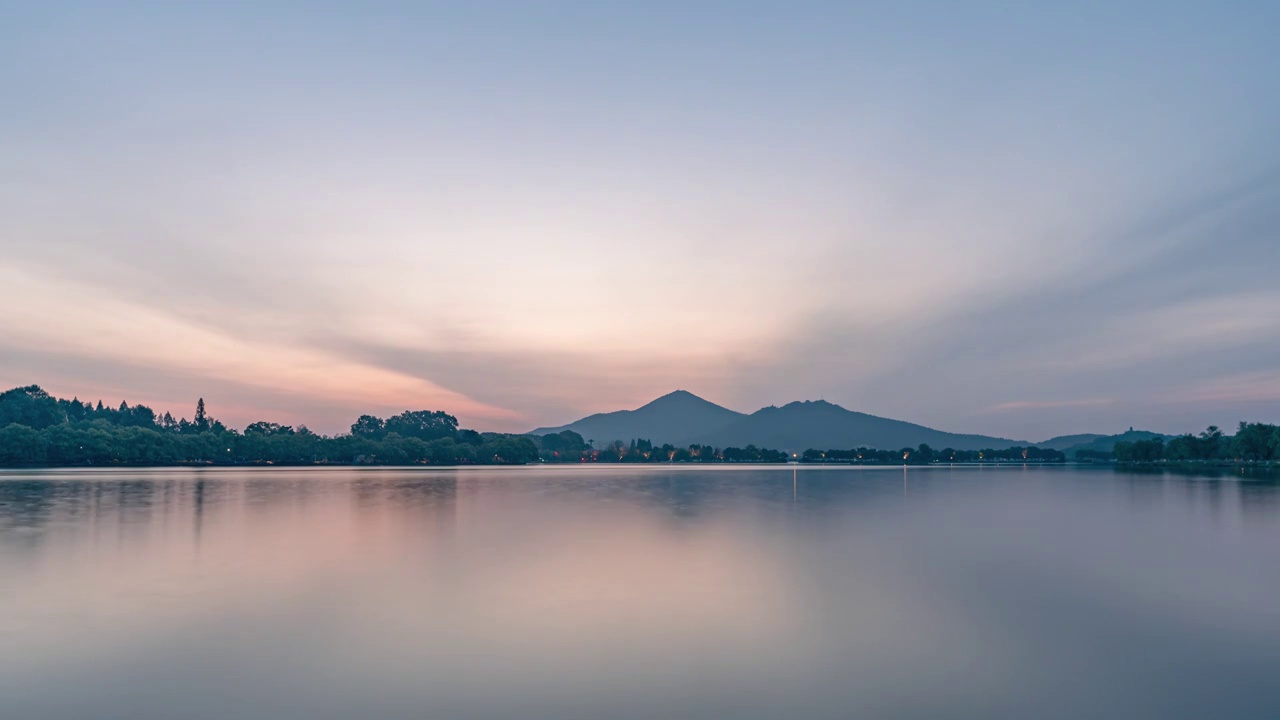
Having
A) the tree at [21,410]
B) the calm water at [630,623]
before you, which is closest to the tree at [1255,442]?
the calm water at [630,623]

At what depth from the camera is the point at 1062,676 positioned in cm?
1352

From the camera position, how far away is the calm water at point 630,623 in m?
12.3

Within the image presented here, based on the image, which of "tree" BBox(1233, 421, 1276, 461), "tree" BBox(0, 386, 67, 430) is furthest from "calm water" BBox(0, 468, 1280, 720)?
"tree" BBox(0, 386, 67, 430)

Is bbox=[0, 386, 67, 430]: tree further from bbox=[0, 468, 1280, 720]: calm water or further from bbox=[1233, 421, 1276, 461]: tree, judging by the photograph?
bbox=[1233, 421, 1276, 461]: tree

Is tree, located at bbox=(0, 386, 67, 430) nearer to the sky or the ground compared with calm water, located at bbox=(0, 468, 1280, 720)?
nearer to the sky

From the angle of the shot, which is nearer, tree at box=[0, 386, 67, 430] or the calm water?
the calm water

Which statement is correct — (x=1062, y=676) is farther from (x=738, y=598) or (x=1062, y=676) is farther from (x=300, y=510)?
(x=300, y=510)

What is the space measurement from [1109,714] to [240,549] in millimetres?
30247

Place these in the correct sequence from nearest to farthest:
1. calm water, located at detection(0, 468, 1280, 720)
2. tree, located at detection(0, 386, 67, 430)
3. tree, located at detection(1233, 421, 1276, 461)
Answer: calm water, located at detection(0, 468, 1280, 720), tree, located at detection(1233, 421, 1276, 461), tree, located at detection(0, 386, 67, 430)

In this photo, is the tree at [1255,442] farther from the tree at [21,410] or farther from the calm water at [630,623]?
the tree at [21,410]

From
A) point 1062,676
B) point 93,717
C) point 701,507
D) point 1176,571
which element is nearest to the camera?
point 93,717

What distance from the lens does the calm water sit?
12305 mm

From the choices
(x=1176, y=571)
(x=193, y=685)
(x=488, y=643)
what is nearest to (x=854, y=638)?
(x=488, y=643)

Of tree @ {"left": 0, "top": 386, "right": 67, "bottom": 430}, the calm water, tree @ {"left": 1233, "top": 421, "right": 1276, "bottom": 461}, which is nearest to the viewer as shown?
the calm water
